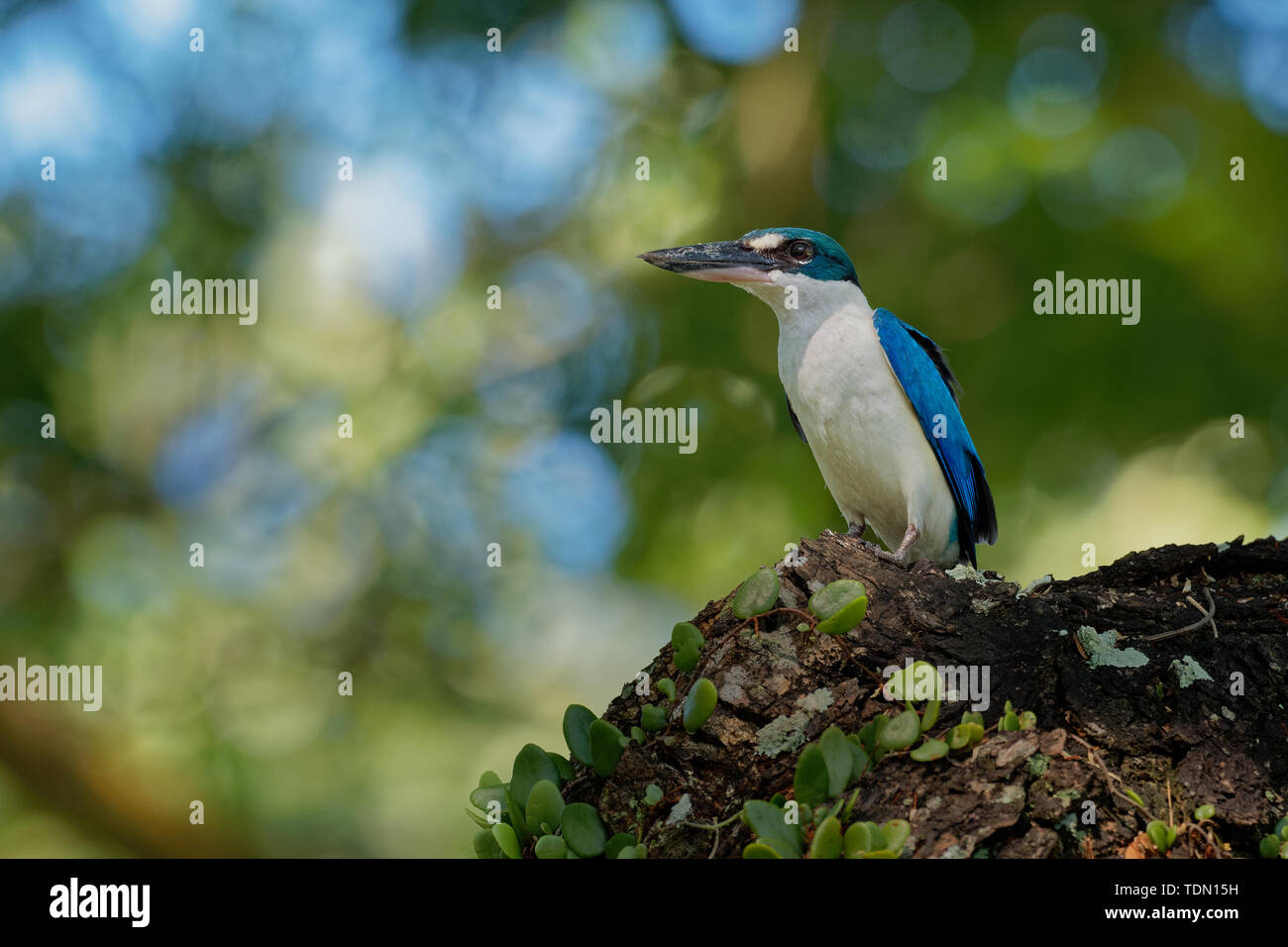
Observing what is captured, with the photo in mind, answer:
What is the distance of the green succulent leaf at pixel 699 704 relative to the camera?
3064 mm

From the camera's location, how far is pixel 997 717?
313 centimetres

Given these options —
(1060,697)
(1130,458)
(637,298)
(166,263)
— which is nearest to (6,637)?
(166,263)

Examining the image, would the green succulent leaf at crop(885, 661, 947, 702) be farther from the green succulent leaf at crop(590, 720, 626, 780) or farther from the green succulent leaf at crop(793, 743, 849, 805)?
the green succulent leaf at crop(590, 720, 626, 780)

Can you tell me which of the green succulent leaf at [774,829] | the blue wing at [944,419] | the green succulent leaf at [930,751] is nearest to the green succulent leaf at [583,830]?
the green succulent leaf at [774,829]

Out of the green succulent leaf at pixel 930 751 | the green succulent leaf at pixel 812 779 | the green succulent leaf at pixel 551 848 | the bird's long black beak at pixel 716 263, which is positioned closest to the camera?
the green succulent leaf at pixel 812 779

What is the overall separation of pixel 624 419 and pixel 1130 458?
3238 millimetres

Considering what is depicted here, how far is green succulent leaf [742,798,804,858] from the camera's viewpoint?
256cm

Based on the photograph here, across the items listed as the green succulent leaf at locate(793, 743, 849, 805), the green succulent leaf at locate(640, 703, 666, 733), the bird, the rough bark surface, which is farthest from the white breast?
the green succulent leaf at locate(793, 743, 849, 805)

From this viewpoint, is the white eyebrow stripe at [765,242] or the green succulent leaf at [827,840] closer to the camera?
the green succulent leaf at [827,840]

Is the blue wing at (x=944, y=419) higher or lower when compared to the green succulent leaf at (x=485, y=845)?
higher

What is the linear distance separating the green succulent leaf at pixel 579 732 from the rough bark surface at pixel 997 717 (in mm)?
101

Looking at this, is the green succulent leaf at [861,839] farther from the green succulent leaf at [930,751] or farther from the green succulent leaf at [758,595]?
the green succulent leaf at [758,595]

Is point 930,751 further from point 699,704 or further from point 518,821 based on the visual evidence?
point 518,821

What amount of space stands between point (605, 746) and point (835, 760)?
76 cm
